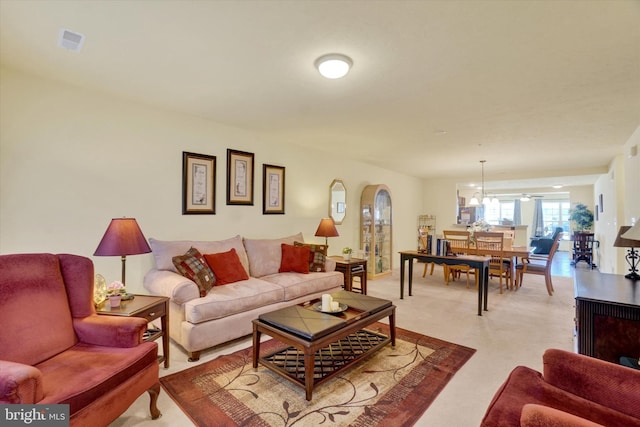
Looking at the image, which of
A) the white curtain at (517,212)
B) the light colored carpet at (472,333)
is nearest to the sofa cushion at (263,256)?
the light colored carpet at (472,333)

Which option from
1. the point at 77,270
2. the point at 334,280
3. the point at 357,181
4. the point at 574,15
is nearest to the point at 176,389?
the point at 77,270

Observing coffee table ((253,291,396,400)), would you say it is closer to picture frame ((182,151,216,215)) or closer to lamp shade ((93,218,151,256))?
lamp shade ((93,218,151,256))

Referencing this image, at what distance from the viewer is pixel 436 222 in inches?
328

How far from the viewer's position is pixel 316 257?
4.11 metres

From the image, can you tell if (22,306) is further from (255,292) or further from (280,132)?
(280,132)

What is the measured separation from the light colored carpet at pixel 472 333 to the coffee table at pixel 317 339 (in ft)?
1.98

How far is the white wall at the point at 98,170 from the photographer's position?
2.43 meters

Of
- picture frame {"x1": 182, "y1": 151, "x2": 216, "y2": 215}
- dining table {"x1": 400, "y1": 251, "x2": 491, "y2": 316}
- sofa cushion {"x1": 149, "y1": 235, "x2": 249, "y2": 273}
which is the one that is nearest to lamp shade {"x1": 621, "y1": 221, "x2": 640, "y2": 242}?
dining table {"x1": 400, "y1": 251, "x2": 491, "y2": 316}

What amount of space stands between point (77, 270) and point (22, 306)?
0.33 metres

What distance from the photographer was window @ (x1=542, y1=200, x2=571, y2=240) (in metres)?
11.7

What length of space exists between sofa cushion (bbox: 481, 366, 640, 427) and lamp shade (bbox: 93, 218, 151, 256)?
2489 millimetres

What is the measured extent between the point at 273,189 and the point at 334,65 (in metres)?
2.48

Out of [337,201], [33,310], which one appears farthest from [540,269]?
[33,310]

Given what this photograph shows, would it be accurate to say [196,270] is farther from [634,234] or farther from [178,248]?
[634,234]
